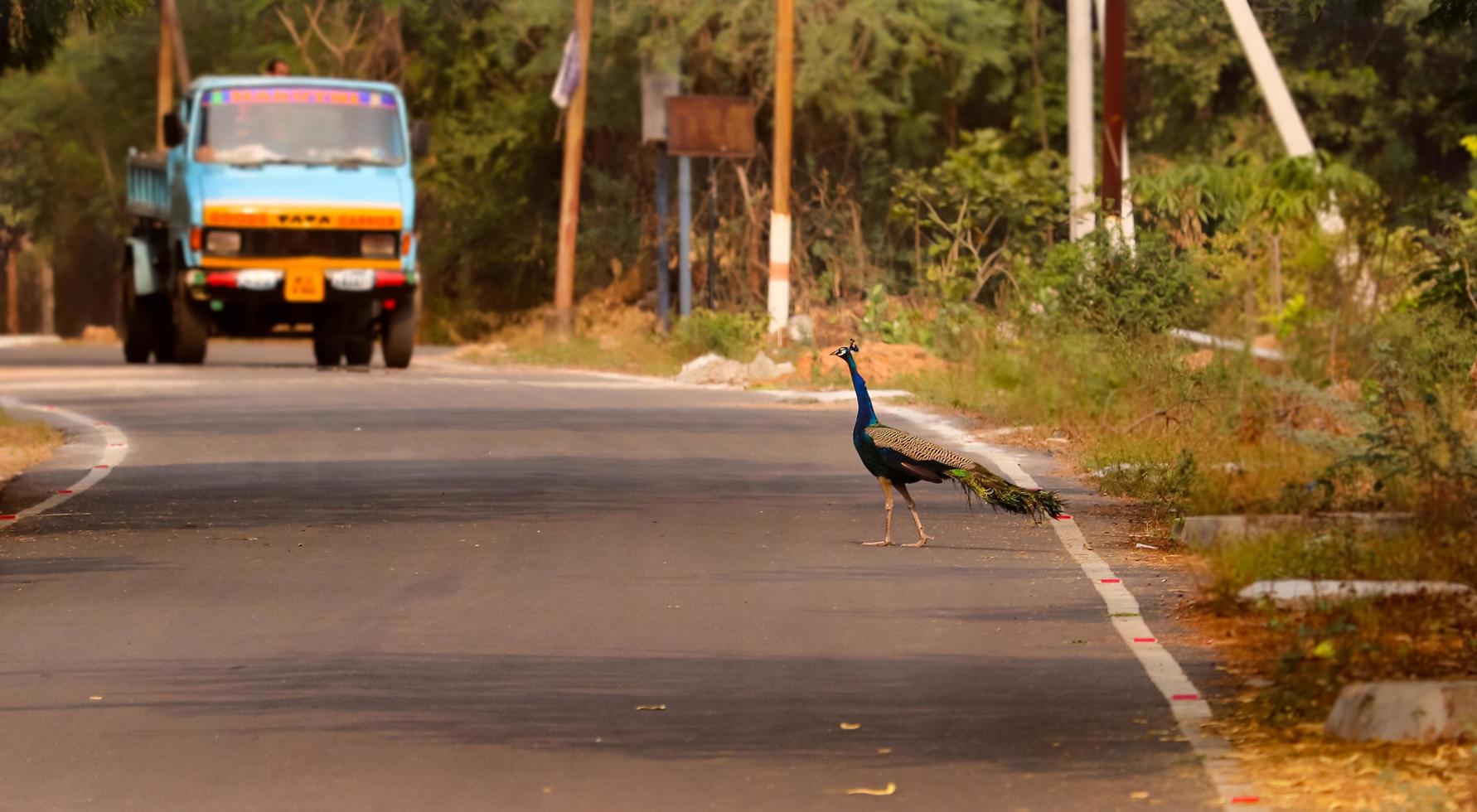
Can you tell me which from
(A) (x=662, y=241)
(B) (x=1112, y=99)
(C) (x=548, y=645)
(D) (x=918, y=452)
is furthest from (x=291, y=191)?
(C) (x=548, y=645)

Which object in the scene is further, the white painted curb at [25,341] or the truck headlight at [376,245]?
the white painted curb at [25,341]

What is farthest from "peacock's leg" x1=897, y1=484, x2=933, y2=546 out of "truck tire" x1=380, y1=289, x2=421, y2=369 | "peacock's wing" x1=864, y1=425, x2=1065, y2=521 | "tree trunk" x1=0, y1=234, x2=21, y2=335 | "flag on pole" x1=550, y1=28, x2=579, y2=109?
"tree trunk" x1=0, y1=234, x2=21, y2=335

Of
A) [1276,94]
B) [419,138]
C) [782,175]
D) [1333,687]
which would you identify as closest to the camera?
[1333,687]

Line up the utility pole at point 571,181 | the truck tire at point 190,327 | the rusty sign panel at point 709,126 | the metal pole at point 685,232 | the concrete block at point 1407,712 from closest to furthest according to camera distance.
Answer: the concrete block at point 1407,712 → the truck tire at point 190,327 → the rusty sign panel at point 709,126 → the metal pole at point 685,232 → the utility pole at point 571,181

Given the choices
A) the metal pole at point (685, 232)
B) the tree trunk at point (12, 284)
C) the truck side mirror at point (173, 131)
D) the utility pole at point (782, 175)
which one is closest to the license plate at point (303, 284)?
the truck side mirror at point (173, 131)

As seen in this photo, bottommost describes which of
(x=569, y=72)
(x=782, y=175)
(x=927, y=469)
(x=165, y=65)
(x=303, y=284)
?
(x=927, y=469)

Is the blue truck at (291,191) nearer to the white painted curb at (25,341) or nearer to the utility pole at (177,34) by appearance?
the white painted curb at (25,341)

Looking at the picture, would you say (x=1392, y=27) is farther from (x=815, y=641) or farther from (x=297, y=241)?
(x=815, y=641)

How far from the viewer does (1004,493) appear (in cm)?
1414

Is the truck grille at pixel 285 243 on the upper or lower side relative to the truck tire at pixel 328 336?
upper

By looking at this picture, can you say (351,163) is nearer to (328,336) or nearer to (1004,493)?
(328,336)

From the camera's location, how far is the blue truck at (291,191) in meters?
33.5

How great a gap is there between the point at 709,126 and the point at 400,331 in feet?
25.6

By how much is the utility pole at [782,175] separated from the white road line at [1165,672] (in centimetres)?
2068
